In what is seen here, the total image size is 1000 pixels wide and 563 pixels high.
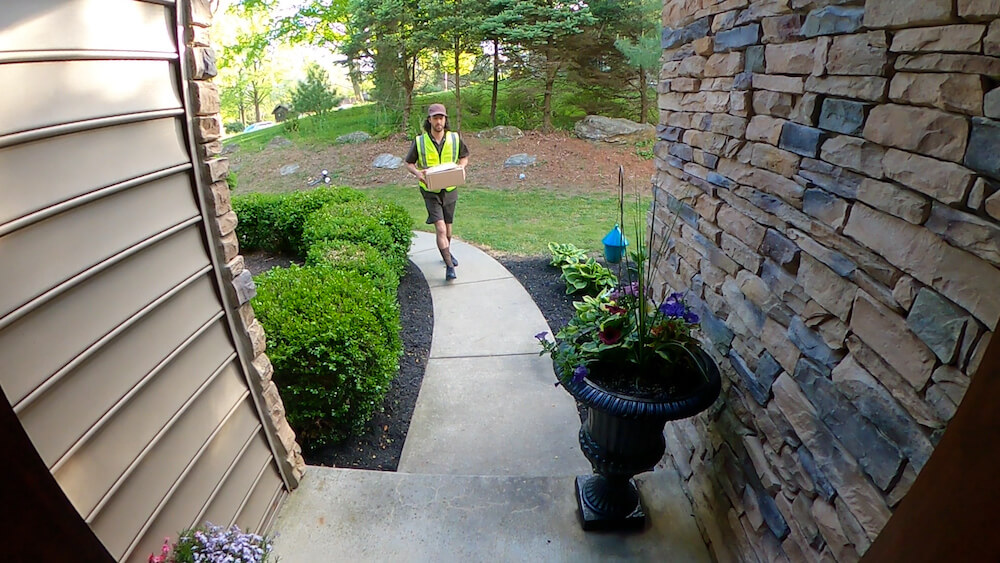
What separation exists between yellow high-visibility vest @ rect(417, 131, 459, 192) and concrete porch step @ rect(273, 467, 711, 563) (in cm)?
299

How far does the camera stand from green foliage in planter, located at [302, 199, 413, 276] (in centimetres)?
444

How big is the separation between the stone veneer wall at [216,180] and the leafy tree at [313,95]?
12648mm

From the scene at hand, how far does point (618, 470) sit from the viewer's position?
189cm

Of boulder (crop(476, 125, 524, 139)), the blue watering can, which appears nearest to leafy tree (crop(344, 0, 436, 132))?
boulder (crop(476, 125, 524, 139))

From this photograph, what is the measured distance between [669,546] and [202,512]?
5.50 feet

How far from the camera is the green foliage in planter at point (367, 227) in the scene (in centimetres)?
444

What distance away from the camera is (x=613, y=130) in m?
10.9

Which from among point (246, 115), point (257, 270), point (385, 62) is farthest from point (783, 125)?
point (246, 115)

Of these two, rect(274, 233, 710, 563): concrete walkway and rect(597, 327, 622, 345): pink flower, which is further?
rect(274, 233, 710, 563): concrete walkway

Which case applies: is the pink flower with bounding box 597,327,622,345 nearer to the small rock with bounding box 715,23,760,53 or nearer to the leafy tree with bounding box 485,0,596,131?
the small rock with bounding box 715,23,760,53

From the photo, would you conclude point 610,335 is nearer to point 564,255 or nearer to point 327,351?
point 327,351

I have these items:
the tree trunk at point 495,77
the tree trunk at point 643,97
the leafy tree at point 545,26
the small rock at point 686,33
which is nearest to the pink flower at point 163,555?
the small rock at point 686,33

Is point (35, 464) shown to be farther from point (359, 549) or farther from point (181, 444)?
point (359, 549)

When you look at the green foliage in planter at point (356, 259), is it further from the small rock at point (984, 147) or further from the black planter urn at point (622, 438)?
the small rock at point (984, 147)
